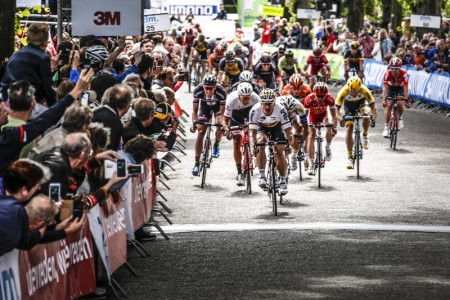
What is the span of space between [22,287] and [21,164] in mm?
880

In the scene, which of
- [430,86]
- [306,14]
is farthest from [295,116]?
[306,14]

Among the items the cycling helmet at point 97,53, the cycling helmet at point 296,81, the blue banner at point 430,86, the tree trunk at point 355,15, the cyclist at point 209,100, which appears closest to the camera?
the cycling helmet at point 97,53

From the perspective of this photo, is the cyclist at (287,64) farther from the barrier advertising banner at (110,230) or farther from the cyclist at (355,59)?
the barrier advertising banner at (110,230)

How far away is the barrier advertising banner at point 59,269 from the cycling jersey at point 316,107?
38.7ft

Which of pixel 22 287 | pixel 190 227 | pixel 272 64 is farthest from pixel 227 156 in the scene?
pixel 22 287

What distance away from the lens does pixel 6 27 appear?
16953mm

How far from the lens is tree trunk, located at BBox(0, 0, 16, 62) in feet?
55.5

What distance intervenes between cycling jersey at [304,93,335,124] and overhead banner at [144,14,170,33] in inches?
218

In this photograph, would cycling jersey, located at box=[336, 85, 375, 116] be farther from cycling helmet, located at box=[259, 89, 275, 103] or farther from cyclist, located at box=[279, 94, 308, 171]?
cycling helmet, located at box=[259, 89, 275, 103]

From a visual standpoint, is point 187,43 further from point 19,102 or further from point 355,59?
point 19,102

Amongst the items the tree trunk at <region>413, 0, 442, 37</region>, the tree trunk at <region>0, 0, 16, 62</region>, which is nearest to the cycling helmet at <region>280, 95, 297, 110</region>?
the tree trunk at <region>0, 0, 16, 62</region>

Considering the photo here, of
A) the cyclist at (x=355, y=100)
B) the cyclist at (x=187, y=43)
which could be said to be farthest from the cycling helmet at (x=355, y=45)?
the cyclist at (x=355, y=100)

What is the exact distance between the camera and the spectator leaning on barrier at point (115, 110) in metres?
12.2

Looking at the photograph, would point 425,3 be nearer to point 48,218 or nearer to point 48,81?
point 48,81
